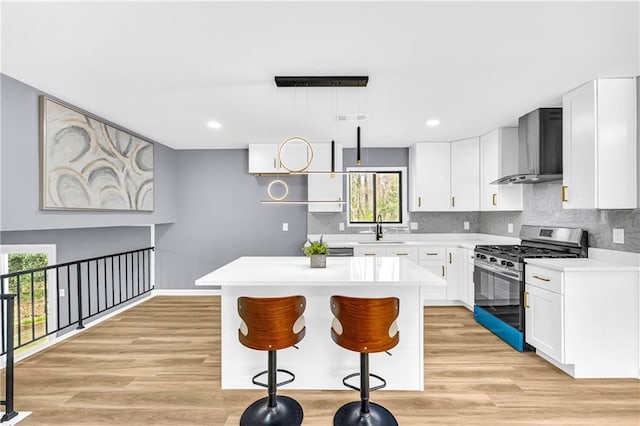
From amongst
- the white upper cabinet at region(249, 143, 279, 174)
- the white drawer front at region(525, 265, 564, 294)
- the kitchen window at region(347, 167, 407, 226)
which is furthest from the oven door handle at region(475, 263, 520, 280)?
the white upper cabinet at region(249, 143, 279, 174)

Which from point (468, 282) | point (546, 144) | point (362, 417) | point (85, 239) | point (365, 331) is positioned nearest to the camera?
point (365, 331)

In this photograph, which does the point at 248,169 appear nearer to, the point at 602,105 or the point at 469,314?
the point at 469,314

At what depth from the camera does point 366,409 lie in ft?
6.96

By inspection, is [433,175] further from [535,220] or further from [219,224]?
[219,224]

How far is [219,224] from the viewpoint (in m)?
5.41

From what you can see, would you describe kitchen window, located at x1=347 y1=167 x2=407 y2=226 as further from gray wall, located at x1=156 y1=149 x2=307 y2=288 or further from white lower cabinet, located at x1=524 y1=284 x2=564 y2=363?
white lower cabinet, located at x1=524 y1=284 x2=564 y2=363

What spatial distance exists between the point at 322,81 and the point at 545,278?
2514 millimetres

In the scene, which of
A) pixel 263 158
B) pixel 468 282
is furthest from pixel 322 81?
pixel 468 282

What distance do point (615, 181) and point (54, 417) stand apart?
4.46 metres

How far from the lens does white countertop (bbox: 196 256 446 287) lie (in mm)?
2217

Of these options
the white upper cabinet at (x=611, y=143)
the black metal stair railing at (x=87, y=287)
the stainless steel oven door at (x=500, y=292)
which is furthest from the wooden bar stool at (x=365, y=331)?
the black metal stair railing at (x=87, y=287)

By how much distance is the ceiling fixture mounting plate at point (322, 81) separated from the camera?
2615mm

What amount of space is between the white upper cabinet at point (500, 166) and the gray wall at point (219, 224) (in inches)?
106

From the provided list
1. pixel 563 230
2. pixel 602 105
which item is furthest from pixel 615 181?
pixel 563 230
